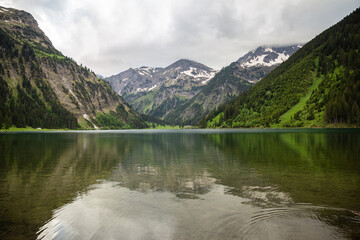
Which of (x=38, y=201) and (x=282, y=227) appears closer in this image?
(x=282, y=227)

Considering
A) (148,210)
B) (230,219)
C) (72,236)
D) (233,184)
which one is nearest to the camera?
(72,236)

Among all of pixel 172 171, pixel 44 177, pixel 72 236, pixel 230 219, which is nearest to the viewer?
pixel 72 236

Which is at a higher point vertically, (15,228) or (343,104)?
(343,104)

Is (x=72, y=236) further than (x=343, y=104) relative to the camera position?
No

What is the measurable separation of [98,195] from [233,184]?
39.3ft

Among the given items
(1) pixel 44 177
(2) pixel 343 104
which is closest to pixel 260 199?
(1) pixel 44 177

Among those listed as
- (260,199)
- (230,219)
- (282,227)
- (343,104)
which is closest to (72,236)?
(230,219)

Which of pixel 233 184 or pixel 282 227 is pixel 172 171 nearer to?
pixel 233 184

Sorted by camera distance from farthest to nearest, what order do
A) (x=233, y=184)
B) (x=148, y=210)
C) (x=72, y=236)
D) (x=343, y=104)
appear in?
1. (x=343, y=104)
2. (x=233, y=184)
3. (x=148, y=210)
4. (x=72, y=236)

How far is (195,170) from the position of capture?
26.8 metres

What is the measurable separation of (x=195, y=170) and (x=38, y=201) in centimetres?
1657

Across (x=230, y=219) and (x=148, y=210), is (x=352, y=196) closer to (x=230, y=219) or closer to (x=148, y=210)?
(x=230, y=219)

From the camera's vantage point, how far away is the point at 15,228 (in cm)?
1107

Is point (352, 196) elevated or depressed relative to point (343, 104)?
depressed
